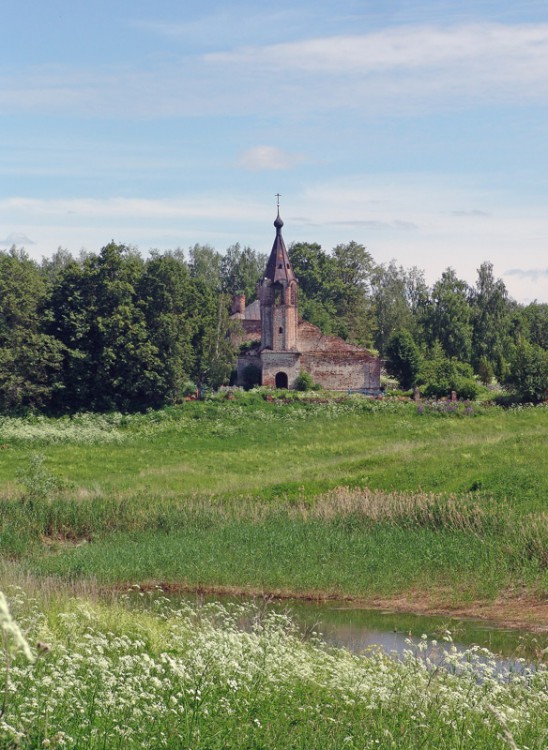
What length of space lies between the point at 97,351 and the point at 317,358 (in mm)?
15587

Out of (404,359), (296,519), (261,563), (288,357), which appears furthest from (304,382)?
(261,563)

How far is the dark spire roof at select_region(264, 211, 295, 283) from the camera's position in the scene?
64.4 meters

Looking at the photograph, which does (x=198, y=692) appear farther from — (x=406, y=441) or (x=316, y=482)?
(x=406, y=441)

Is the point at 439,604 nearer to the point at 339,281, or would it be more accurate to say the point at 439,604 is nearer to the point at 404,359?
the point at 404,359

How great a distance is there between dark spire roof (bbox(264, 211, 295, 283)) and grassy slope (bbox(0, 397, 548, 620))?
22.9m

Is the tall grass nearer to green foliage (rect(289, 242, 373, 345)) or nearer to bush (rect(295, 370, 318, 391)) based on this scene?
bush (rect(295, 370, 318, 391))

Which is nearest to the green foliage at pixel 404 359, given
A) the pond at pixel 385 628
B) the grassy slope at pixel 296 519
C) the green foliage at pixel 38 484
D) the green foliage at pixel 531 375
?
the green foliage at pixel 531 375

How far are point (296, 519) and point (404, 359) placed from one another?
41.3 meters

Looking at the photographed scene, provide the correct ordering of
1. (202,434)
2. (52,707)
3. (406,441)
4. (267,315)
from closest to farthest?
(52,707), (406,441), (202,434), (267,315)

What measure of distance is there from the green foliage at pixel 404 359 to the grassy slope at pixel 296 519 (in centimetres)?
2352

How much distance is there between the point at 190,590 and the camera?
2306 cm

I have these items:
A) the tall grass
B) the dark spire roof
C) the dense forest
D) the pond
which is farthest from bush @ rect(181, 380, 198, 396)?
the tall grass

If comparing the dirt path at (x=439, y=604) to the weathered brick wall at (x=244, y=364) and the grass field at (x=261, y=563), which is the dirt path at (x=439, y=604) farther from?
the weathered brick wall at (x=244, y=364)

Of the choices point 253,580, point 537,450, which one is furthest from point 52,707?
point 537,450
